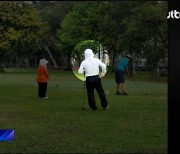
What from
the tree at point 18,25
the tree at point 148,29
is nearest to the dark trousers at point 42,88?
the tree at point 148,29

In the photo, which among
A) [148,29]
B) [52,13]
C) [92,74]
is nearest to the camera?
[92,74]

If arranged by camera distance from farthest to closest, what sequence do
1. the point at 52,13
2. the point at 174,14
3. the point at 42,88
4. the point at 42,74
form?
1. the point at 52,13
2. the point at 42,88
3. the point at 42,74
4. the point at 174,14

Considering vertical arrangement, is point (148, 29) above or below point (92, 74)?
above

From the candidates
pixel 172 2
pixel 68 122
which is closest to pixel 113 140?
pixel 68 122

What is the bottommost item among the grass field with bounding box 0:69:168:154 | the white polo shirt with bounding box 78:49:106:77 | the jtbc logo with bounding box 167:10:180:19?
the grass field with bounding box 0:69:168:154

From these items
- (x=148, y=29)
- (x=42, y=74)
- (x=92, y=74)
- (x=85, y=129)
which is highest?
(x=148, y=29)

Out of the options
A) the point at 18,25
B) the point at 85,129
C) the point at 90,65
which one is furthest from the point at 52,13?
the point at 85,129

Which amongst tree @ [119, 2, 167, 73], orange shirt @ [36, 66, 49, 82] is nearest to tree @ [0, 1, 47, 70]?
tree @ [119, 2, 167, 73]

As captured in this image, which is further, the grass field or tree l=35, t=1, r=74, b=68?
tree l=35, t=1, r=74, b=68

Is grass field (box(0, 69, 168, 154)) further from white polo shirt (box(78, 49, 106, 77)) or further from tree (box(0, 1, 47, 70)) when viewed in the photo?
tree (box(0, 1, 47, 70))

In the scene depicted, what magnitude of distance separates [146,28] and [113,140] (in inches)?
1304

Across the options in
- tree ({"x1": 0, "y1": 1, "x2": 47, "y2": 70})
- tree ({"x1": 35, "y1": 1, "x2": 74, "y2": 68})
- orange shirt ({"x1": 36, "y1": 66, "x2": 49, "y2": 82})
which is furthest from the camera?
tree ({"x1": 35, "y1": 1, "x2": 74, "y2": 68})

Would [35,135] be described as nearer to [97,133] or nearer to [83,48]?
[97,133]

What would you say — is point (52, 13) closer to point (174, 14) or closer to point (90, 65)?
point (90, 65)
